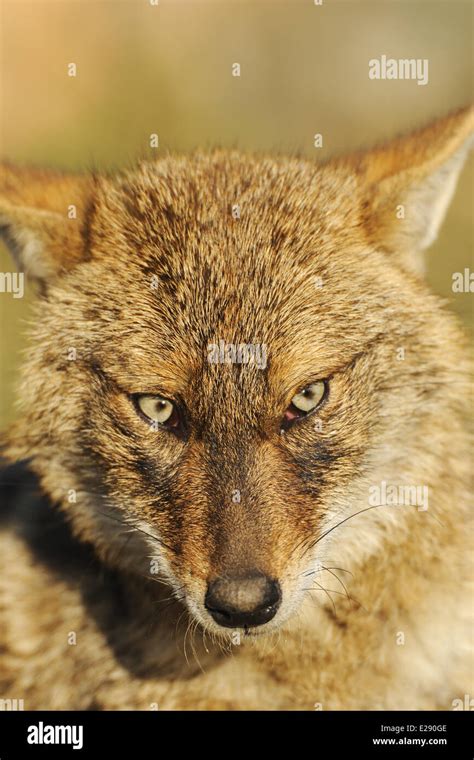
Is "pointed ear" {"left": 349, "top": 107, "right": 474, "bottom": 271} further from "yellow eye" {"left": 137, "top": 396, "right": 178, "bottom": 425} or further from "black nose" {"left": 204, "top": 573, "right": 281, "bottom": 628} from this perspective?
"black nose" {"left": 204, "top": 573, "right": 281, "bottom": 628}

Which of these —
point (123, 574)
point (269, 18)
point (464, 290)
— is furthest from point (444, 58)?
point (123, 574)

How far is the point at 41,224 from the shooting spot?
14.0 feet

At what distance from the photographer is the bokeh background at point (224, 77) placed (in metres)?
8.52

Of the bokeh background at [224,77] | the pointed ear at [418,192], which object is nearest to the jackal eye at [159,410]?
the pointed ear at [418,192]

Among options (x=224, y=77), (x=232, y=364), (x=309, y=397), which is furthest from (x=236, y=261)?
(x=224, y=77)

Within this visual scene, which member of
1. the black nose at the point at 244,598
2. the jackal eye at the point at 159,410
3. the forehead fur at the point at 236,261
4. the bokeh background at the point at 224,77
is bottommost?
the black nose at the point at 244,598

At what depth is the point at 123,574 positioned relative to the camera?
4492mm

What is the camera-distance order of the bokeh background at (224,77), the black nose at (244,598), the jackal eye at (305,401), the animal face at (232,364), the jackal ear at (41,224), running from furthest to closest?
1. the bokeh background at (224,77)
2. the jackal ear at (41,224)
3. the jackal eye at (305,401)
4. the animal face at (232,364)
5. the black nose at (244,598)

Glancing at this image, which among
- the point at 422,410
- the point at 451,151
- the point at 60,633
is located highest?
the point at 451,151

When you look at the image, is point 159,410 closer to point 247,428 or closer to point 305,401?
point 247,428

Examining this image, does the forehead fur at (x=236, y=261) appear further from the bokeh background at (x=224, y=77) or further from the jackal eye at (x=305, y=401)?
the bokeh background at (x=224, y=77)

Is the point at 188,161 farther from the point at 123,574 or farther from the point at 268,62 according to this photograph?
the point at 268,62

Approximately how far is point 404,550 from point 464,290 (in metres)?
2.09

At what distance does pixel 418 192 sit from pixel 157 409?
1.68 meters
